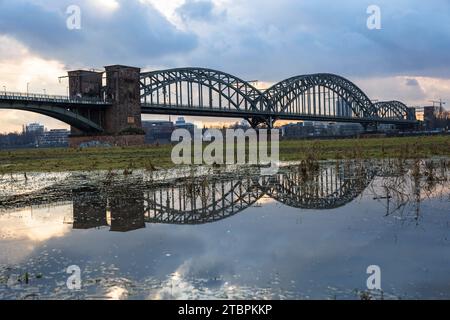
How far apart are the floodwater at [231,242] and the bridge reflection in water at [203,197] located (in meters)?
0.05

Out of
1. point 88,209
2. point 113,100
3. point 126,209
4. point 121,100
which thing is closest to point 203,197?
point 126,209

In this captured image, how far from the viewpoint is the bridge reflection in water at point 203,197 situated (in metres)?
11.4

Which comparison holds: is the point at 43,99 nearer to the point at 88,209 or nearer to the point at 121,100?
the point at 121,100

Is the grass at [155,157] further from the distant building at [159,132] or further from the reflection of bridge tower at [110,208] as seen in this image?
the distant building at [159,132]

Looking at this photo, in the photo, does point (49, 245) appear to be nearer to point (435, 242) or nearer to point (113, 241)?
point (113, 241)

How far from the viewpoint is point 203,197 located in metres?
14.2

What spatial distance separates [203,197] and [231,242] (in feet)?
19.0

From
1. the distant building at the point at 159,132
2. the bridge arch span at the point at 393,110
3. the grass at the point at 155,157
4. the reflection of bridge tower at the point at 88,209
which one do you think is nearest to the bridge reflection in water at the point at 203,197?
the reflection of bridge tower at the point at 88,209

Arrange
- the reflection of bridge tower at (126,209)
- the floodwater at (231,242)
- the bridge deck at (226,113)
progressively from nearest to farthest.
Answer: the floodwater at (231,242) < the reflection of bridge tower at (126,209) < the bridge deck at (226,113)

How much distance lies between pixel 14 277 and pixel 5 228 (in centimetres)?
423

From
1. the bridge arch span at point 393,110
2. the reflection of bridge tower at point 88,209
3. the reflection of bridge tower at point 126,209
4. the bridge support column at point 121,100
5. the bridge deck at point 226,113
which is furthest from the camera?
the bridge arch span at point 393,110
